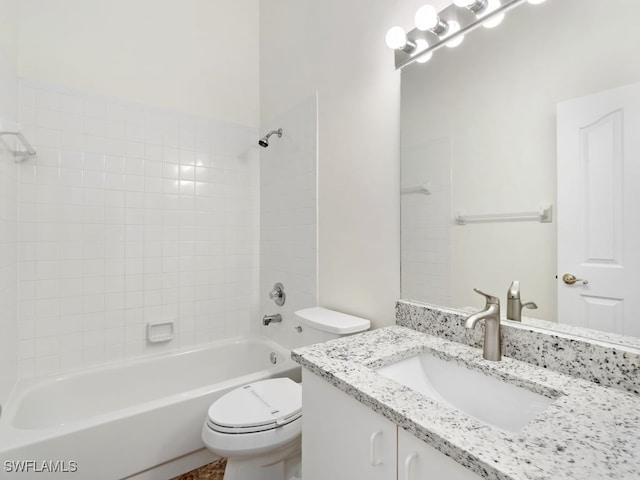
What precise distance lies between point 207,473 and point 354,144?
1823 millimetres

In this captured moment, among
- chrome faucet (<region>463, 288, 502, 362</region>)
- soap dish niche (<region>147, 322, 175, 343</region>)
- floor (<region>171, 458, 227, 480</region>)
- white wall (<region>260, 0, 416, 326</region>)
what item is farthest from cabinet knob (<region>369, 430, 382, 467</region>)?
soap dish niche (<region>147, 322, 175, 343</region>)

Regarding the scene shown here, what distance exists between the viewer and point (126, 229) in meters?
2.02

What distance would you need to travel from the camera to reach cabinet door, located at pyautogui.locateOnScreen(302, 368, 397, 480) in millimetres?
728

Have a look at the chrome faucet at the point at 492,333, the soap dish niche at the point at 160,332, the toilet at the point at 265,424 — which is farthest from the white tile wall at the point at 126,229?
the chrome faucet at the point at 492,333

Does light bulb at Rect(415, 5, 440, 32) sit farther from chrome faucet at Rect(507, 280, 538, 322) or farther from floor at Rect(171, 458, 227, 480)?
floor at Rect(171, 458, 227, 480)

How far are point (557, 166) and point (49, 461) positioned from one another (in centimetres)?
207

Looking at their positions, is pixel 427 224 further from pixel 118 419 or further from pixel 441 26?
pixel 118 419

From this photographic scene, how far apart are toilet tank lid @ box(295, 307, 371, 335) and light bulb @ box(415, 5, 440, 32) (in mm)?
1192

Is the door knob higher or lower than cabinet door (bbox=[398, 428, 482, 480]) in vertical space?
higher

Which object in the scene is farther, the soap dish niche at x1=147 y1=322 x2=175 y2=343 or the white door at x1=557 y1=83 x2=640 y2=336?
the soap dish niche at x1=147 y1=322 x2=175 y2=343

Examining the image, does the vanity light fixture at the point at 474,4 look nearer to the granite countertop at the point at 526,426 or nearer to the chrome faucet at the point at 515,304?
the chrome faucet at the point at 515,304

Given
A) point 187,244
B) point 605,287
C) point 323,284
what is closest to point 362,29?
point 323,284

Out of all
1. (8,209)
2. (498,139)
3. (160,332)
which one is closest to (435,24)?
(498,139)

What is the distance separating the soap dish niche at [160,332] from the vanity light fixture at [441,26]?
203cm
